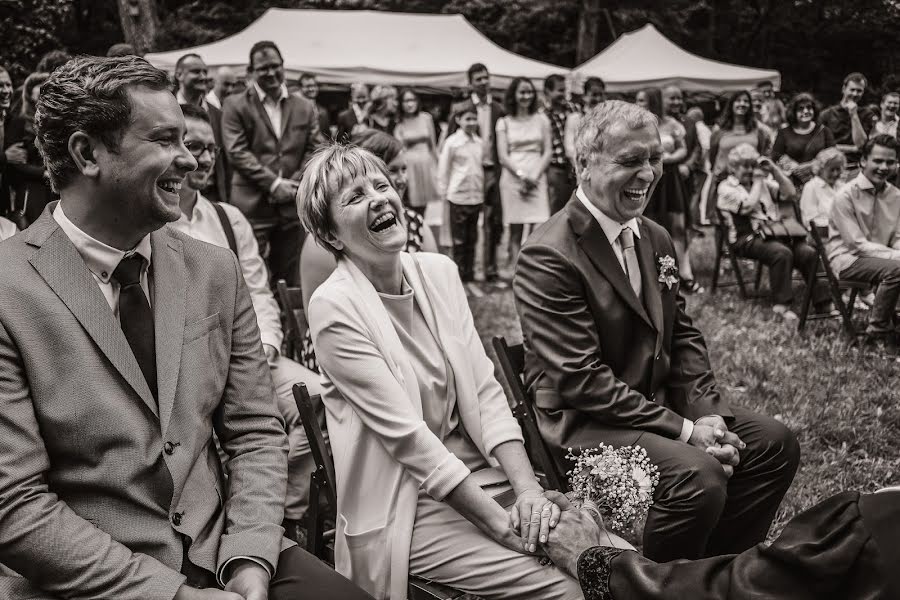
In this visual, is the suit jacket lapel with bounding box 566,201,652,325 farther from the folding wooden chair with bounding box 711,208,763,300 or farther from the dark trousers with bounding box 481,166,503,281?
the dark trousers with bounding box 481,166,503,281

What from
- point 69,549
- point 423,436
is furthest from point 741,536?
point 69,549

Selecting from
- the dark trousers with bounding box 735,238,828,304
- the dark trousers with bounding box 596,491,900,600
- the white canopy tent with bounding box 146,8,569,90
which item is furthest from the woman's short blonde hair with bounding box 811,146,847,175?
the white canopy tent with bounding box 146,8,569,90

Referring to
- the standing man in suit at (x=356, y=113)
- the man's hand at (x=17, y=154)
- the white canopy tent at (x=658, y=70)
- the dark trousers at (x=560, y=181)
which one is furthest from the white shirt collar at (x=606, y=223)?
the white canopy tent at (x=658, y=70)

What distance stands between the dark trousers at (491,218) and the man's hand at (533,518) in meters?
7.12

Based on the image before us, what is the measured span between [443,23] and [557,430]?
18.2m

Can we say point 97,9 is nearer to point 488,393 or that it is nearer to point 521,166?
point 521,166

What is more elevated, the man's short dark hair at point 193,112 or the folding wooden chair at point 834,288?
the man's short dark hair at point 193,112

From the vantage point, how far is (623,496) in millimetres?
2605

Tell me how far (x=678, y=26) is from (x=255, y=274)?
97.3 ft

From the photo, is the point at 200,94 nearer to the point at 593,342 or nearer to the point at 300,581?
the point at 593,342

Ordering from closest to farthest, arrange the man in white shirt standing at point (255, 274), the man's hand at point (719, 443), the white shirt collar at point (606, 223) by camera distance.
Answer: the man's hand at point (719, 443), the white shirt collar at point (606, 223), the man in white shirt standing at point (255, 274)

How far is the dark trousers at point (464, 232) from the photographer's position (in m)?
9.36

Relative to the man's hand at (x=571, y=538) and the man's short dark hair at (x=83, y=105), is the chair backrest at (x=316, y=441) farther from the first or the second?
the man's short dark hair at (x=83, y=105)

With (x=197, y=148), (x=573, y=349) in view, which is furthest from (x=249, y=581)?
(x=197, y=148)
